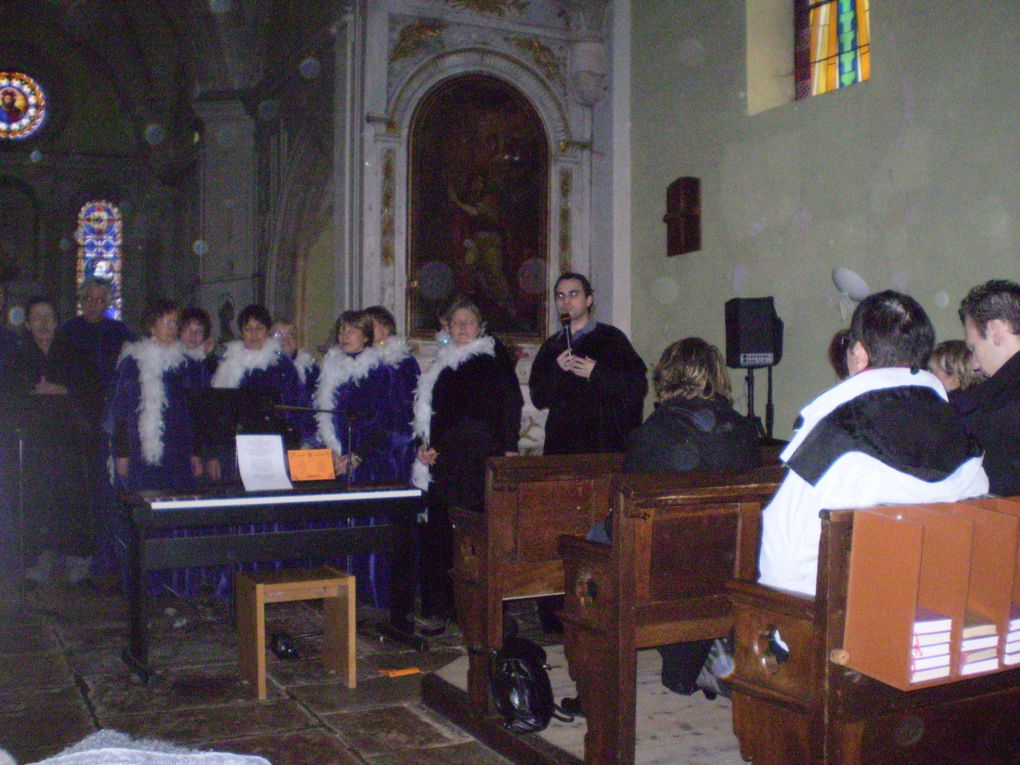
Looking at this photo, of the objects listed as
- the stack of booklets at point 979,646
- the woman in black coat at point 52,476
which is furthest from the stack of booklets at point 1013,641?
the woman in black coat at point 52,476

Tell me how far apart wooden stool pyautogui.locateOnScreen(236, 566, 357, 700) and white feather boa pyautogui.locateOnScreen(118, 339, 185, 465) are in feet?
6.14

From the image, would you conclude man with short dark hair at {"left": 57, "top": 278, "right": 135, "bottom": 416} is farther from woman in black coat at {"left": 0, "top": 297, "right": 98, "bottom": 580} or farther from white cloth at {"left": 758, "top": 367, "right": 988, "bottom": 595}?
white cloth at {"left": 758, "top": 367, "right": 988, "bottom": 595}

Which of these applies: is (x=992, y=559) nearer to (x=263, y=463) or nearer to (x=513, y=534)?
(x=513, y=534)

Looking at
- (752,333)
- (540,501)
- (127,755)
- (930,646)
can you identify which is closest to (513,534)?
(540,501)

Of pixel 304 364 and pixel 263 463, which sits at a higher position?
pixel 304 364

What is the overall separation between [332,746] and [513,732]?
2.09 feet

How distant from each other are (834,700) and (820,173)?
16.2 feet

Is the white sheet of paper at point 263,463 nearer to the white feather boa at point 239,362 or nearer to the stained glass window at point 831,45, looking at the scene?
the white feather boa at point 239,362

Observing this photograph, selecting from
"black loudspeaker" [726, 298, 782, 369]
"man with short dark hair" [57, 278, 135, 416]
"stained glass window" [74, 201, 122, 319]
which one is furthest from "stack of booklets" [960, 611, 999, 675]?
"stained glass window" [74, 201, 122, 319]

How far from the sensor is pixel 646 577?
10.3 feet

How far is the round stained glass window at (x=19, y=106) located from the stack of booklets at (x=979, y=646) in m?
19.2

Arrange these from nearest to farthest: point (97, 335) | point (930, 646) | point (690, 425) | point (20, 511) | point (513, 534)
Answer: point (930, 646), point (690, 425), point (513, 534), point (20, 511), point (97, 335)

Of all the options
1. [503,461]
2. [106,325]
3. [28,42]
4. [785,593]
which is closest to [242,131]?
[106,325]

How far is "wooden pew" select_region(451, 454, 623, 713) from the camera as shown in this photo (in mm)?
3650
